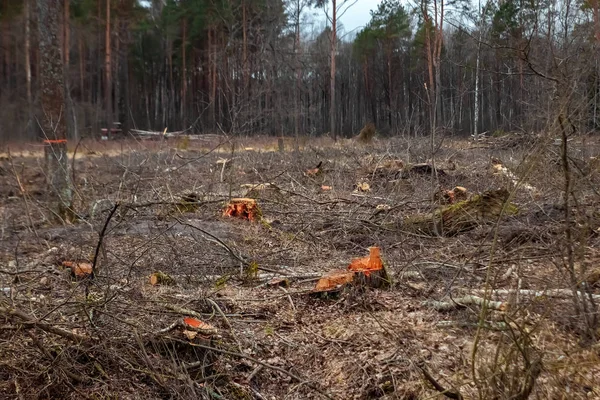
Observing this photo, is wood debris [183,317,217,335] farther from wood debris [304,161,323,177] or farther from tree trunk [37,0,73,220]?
wood debris [304,161,323,177]

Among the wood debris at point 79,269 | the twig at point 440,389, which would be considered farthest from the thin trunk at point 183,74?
the twig at point 440,389

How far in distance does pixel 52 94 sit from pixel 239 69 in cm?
1535

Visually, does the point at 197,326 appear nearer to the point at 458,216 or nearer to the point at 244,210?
the point at 458,216

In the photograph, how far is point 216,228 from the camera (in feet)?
21.1

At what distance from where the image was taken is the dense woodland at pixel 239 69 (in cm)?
1997

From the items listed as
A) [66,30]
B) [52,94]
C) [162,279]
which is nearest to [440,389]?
[162,279]

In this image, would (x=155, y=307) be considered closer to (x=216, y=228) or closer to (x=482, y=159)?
(x=216, y=228)

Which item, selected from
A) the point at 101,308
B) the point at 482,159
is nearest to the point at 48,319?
the point at 101,308

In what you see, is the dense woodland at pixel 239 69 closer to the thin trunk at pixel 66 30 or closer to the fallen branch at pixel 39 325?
the thin trunk at pixel 66 30

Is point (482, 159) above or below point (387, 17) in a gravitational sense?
below

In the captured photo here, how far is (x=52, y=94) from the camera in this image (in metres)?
7.46

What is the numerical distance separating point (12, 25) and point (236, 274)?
23.9 metres

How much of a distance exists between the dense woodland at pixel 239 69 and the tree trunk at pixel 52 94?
23.2 feet

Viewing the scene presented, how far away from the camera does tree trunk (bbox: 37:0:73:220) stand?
7.38 meters
